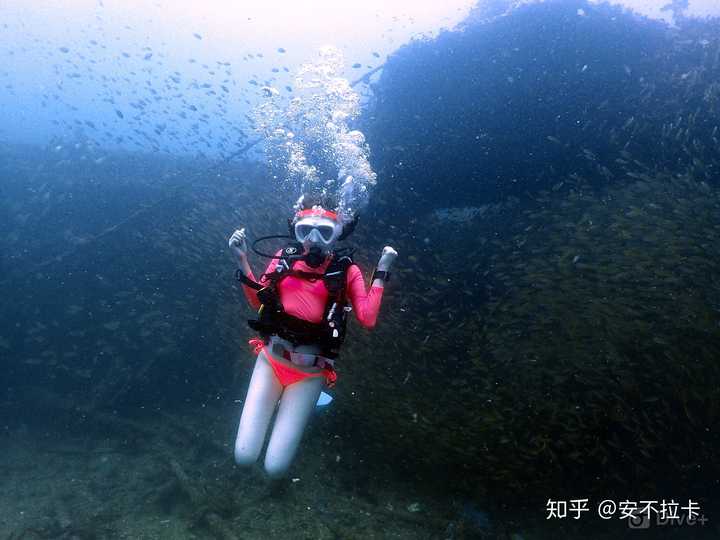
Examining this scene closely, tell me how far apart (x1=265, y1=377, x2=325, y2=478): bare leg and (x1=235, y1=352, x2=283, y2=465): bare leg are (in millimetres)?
160

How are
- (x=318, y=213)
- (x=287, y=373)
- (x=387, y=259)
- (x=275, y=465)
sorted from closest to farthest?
(x=387, y=259)
(x=318, y=213)
(x=275, y=465)
(x=287, y=373)

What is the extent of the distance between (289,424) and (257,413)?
0.44 m

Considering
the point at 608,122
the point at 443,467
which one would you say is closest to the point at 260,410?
the point at 443,467

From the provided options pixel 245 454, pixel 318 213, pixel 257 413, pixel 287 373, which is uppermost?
pixel 318 213

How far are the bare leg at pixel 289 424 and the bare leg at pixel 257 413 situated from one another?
160mm

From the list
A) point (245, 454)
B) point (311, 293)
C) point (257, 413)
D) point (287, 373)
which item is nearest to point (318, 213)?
point (311, 293)

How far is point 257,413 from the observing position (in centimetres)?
556

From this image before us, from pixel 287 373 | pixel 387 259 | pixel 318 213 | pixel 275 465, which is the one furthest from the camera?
pixel 287 373

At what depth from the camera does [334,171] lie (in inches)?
549

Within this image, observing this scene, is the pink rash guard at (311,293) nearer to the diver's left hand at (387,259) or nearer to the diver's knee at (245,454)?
the diver's left hand at (387,259)

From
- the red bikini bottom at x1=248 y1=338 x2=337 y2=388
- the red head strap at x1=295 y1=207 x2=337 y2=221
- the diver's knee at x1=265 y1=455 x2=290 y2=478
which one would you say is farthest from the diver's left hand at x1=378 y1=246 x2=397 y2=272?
Answer: the diver's knee at x1=265 y1=455 x2=290 y2=478

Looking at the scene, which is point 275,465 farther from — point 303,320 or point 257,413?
point 303,320

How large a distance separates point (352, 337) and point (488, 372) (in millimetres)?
3090

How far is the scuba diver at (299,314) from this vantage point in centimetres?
510
